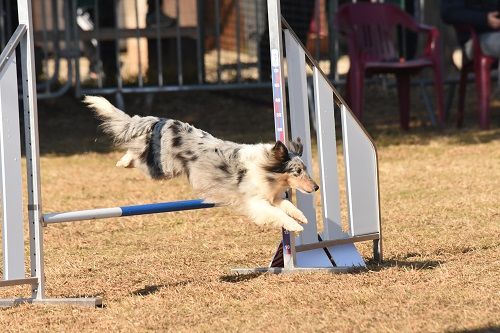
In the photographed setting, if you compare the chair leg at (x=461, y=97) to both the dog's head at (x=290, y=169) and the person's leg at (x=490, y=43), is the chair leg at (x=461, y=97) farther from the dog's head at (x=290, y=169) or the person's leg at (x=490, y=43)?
the dog's head at (x=290, y=169)

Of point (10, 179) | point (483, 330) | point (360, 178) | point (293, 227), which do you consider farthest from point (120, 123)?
point (483, 330)

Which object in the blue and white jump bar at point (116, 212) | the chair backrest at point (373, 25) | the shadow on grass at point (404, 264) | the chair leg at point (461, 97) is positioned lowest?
the shadow on grass at point (404, 264)

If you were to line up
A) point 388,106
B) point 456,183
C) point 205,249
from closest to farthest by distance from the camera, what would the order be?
point 205,249
point 456,183
point 388,106

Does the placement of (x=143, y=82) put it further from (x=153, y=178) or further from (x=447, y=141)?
(x=153, y=178)

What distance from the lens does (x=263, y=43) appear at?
13.4 metres

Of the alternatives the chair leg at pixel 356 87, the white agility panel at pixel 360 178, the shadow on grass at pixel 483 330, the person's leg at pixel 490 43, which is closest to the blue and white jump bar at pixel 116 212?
the white agility panel at pixel 360 178

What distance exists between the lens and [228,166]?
5.34 meters

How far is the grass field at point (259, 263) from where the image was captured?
4.65 meters

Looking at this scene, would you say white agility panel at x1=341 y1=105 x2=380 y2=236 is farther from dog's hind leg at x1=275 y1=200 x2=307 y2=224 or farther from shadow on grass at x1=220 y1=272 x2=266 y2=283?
shadow on grass at x1=220 y1=272 x2=266 y2=283

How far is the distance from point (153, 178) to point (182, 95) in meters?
9.23

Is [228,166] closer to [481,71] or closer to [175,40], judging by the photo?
[481,71]

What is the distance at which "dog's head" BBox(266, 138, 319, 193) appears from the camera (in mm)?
5188

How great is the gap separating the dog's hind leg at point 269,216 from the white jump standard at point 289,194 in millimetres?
231

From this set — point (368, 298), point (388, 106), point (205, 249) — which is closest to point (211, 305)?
point (368, 298)
